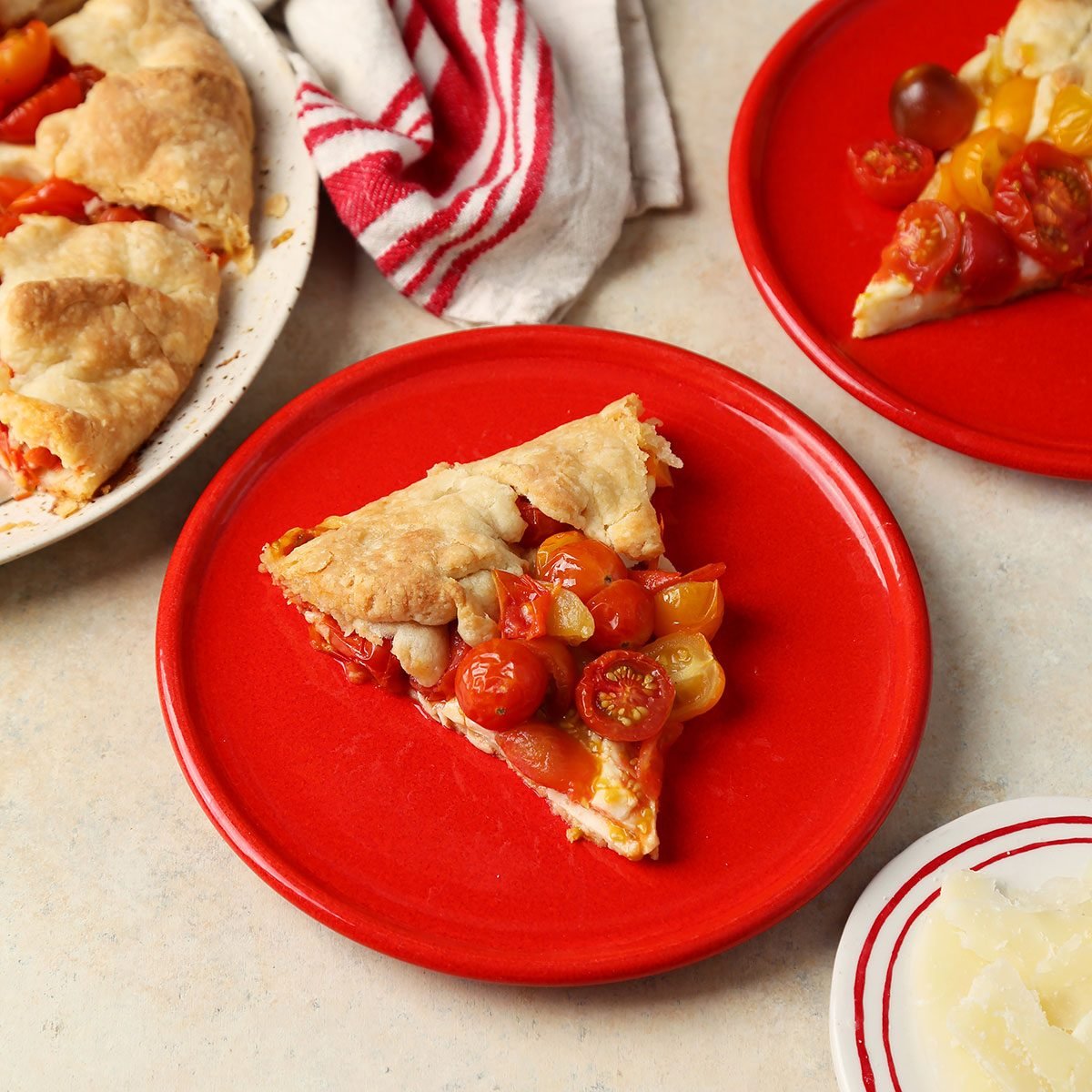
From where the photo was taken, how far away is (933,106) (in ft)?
13.3

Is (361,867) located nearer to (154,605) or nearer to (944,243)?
(154,605)

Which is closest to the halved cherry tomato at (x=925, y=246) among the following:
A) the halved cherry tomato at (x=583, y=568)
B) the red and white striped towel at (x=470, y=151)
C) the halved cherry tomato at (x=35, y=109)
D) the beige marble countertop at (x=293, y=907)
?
the beige marble countertop at (x=293, y=907)

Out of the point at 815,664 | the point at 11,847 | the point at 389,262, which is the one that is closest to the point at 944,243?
the point at 815,664

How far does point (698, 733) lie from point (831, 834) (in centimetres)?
42

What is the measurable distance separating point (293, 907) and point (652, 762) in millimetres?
1008

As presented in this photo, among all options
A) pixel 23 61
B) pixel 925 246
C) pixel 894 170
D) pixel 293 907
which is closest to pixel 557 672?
pixel 293 907

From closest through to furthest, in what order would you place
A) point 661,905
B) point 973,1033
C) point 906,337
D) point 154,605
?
point 973,1033
point 661,905
point 154,605
point 906,337

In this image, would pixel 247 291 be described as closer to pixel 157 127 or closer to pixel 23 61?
pixel 157 127

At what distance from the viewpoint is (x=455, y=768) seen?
10.6 ft

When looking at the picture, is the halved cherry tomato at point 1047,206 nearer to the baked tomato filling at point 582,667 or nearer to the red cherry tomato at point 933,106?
the red cherry tomato at point 933,106

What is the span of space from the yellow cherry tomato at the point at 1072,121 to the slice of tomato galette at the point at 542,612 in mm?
1762

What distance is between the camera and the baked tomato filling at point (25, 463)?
3.46 m

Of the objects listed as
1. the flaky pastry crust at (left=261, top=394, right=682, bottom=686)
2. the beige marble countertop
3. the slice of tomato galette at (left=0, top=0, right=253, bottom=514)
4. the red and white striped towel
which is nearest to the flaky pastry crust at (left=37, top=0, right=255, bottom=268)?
the slice of tomato galette at (left=0, top=0, right=253, bottom=514)

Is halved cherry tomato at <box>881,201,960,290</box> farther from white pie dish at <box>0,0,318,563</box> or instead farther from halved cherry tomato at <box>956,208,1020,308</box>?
white pie dish at <box>0,0,318,563</box>
